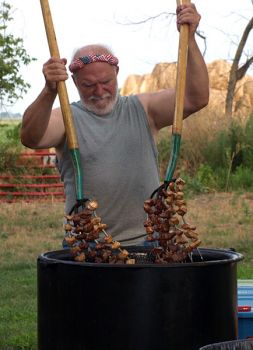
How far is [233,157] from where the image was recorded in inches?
656

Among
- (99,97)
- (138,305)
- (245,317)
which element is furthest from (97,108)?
(138,305)

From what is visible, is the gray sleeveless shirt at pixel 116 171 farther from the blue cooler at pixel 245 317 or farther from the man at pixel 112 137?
the blue cooler at pixel 245 317

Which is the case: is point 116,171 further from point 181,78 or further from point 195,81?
point 181,78

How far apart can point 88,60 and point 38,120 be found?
35 cm

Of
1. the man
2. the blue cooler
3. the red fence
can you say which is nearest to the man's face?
the man

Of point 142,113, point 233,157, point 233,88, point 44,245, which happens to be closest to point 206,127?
point 233,157

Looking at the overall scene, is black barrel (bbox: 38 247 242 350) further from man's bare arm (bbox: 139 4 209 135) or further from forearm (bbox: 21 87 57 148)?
man's bare arm (bbox: 139 4 209 135)

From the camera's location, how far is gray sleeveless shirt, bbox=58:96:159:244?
12.4 ft

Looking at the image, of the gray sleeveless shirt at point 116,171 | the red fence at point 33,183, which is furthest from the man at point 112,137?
the red fence at point 33,183

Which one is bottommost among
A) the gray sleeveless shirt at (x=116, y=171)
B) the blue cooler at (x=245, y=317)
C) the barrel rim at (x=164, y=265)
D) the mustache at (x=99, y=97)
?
the blue cooler at (x=245, y=317)

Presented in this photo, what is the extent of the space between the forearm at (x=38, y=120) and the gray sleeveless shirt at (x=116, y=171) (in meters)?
0.17

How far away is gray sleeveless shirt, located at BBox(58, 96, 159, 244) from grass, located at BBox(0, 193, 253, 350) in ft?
6.46

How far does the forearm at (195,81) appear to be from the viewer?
3510 mm

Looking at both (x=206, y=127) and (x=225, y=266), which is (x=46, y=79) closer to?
(x=225, y=266)
